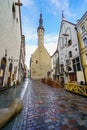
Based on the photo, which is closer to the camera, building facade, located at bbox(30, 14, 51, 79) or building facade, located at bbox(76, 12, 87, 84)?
building facade, located at bbox(76, 12, 87, 84)

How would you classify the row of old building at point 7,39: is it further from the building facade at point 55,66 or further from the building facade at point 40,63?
the building facade at point 40,63

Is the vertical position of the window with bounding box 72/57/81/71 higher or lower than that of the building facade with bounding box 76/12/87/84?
lower

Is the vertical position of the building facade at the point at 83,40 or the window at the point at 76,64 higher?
the building facade at the point at 83,40

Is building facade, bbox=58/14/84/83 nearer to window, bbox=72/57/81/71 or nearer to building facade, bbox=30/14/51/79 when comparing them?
window, bbox=72/57/81/71

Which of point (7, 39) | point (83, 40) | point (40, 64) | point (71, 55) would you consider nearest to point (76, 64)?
point (71, 55)

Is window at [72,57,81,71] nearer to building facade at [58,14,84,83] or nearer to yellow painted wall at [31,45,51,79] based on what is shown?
building facade at [58,14,84,83]

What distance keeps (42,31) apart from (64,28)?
24573 millimetres

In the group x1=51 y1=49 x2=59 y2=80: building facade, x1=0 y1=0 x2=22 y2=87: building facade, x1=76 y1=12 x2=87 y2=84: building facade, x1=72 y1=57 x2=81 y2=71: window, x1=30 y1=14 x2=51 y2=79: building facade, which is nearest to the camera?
x1=0 y1=0 x2=22 y2=87: building facade

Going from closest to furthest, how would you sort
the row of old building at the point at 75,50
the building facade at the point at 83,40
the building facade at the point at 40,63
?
the building facade at the point at 83,40, the row of old building at the point at 75,50, the building facade at the point at 40,63

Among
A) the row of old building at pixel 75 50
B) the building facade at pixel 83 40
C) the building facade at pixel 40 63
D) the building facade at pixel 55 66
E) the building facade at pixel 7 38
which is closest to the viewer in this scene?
the building facade at pixel 7 38

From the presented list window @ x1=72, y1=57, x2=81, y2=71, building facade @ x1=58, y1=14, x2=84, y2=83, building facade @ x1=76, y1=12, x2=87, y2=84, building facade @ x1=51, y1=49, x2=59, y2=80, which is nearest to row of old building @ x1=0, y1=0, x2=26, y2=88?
building facade @ x1=76, y1=12, x2=87, y2=84

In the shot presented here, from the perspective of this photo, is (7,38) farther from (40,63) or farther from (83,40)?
(40,63)

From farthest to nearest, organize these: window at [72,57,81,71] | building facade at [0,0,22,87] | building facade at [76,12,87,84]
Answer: window at [72,57,81,71]
building facade at [76,12,87,84]
building facade at [0,0,22,87]

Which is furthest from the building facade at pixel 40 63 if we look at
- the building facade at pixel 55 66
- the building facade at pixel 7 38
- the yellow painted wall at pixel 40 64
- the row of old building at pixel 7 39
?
the building facade at pixel 7 38
